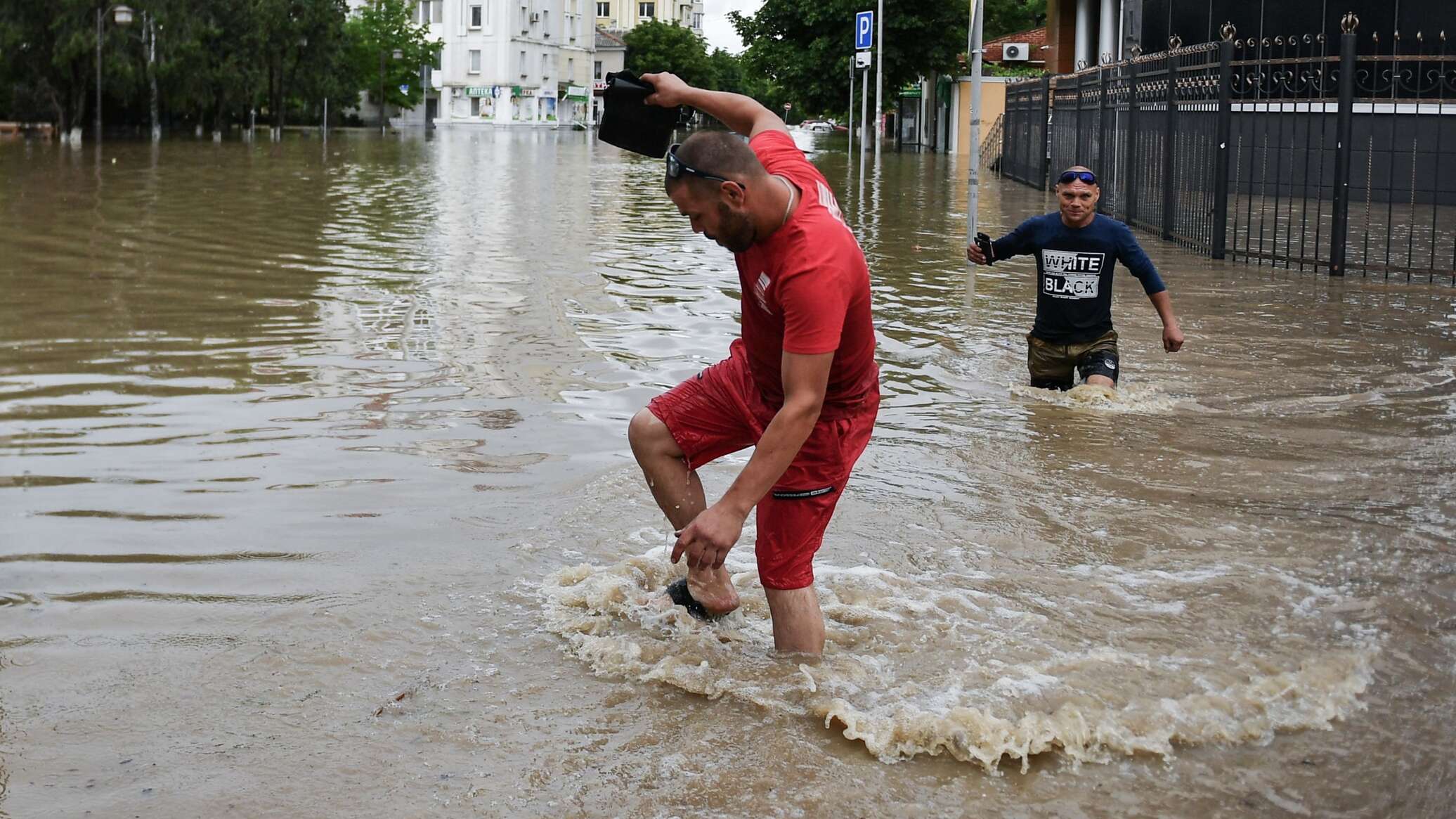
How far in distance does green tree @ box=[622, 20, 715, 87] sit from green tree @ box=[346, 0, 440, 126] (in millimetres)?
33355

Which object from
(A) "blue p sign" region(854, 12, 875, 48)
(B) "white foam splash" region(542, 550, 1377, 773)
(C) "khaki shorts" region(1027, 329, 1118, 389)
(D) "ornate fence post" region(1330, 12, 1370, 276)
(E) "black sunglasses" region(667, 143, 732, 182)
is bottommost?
(B) "white foam splash" region(542, 550, 1377, 773)

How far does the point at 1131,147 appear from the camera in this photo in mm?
18641

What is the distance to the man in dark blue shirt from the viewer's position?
811cm

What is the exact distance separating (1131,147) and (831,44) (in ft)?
111

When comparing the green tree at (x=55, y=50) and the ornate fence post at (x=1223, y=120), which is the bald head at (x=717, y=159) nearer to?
the ornate fence post at (x=1223, y=120)

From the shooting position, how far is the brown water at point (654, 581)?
3916 millimetres

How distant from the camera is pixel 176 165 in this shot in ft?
103

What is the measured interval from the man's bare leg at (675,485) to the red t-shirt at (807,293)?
41 cm

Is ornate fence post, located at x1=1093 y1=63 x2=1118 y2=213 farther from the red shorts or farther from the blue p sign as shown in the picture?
the red shorts

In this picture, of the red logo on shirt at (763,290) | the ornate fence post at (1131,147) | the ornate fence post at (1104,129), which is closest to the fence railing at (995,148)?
the ornate fence post at (1104,129)

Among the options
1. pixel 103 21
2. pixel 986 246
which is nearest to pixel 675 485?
pixel 986 246

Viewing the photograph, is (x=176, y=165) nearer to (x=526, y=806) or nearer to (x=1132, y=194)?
(x=1132, y=194)

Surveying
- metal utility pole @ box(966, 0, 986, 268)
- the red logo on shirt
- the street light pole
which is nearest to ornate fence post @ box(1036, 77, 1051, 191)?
metal utility pole @ box(966, 0, 986, 268)

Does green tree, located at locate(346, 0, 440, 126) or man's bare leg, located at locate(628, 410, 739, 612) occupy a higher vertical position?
green tree, located at locate(346, 0, 440, 126)
